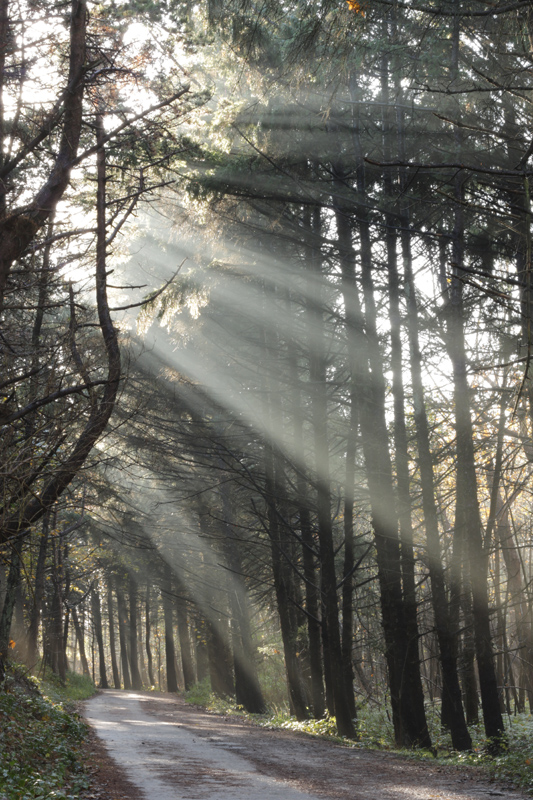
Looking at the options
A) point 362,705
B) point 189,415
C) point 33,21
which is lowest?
point 362,705

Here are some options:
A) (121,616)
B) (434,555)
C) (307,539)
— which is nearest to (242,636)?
(307,539)

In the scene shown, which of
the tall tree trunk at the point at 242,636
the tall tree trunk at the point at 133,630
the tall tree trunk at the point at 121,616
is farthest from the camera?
the tall tree trunk at the point at 121,616

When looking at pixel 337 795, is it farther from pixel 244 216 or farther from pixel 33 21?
pixel 244 216

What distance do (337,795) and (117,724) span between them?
1102cm

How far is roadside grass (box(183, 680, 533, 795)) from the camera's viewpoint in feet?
29.6

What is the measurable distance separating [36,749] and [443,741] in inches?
326

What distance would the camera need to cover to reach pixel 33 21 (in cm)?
870

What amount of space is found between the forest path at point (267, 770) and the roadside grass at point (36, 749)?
2.10 ft

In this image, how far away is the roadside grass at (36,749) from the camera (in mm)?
6800

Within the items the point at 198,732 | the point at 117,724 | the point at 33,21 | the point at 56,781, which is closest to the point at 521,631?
the point at 198,732

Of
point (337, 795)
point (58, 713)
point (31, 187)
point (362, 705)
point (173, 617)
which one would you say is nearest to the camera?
point (337, 795)

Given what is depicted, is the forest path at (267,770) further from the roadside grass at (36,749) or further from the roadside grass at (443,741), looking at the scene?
the roadside grass at (36,749)

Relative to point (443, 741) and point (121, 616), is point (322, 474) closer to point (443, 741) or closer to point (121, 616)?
point (443, 741)

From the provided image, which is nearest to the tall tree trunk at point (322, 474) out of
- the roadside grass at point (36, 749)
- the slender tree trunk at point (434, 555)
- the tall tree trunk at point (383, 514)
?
the tall tree trunk at point (383, 514)
